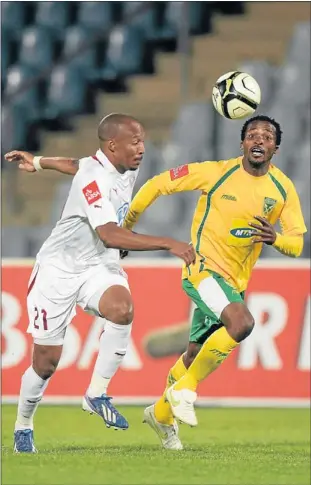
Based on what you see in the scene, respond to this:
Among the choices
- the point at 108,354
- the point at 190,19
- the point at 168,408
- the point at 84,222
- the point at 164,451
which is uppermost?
the point at 190,19

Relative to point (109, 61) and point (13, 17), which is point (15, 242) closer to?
point (109, 61)

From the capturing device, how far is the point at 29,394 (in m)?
7.07

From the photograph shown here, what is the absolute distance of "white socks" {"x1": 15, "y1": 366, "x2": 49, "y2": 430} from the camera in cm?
703

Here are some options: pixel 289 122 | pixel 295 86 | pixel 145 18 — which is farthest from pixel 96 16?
pixel 289 122

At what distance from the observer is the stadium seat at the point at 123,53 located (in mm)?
14875

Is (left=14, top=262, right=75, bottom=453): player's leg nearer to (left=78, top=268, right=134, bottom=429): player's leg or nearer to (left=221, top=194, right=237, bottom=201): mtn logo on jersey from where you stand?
(left=78, top=268, right=134, bottom=429): player's leg

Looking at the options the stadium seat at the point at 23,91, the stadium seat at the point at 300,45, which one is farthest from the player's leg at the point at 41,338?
the stadium seat at the point at 23,91

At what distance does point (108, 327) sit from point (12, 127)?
24.6 ft

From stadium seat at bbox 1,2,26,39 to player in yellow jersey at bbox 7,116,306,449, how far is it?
8.13 metres

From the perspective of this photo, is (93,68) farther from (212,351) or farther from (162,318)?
(212,351)

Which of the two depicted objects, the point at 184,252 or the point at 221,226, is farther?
the point at 221,226

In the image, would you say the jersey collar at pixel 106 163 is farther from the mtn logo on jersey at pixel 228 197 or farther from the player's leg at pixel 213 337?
the player's leg at pixel 213 337

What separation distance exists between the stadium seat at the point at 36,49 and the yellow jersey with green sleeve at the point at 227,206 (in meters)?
8.04

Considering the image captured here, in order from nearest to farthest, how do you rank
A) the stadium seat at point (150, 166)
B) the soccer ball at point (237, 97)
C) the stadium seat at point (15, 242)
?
the soccer ball at point (237, 97)
the stadium seat at point (15, 242)
the stadium seat at point (150, 166)
